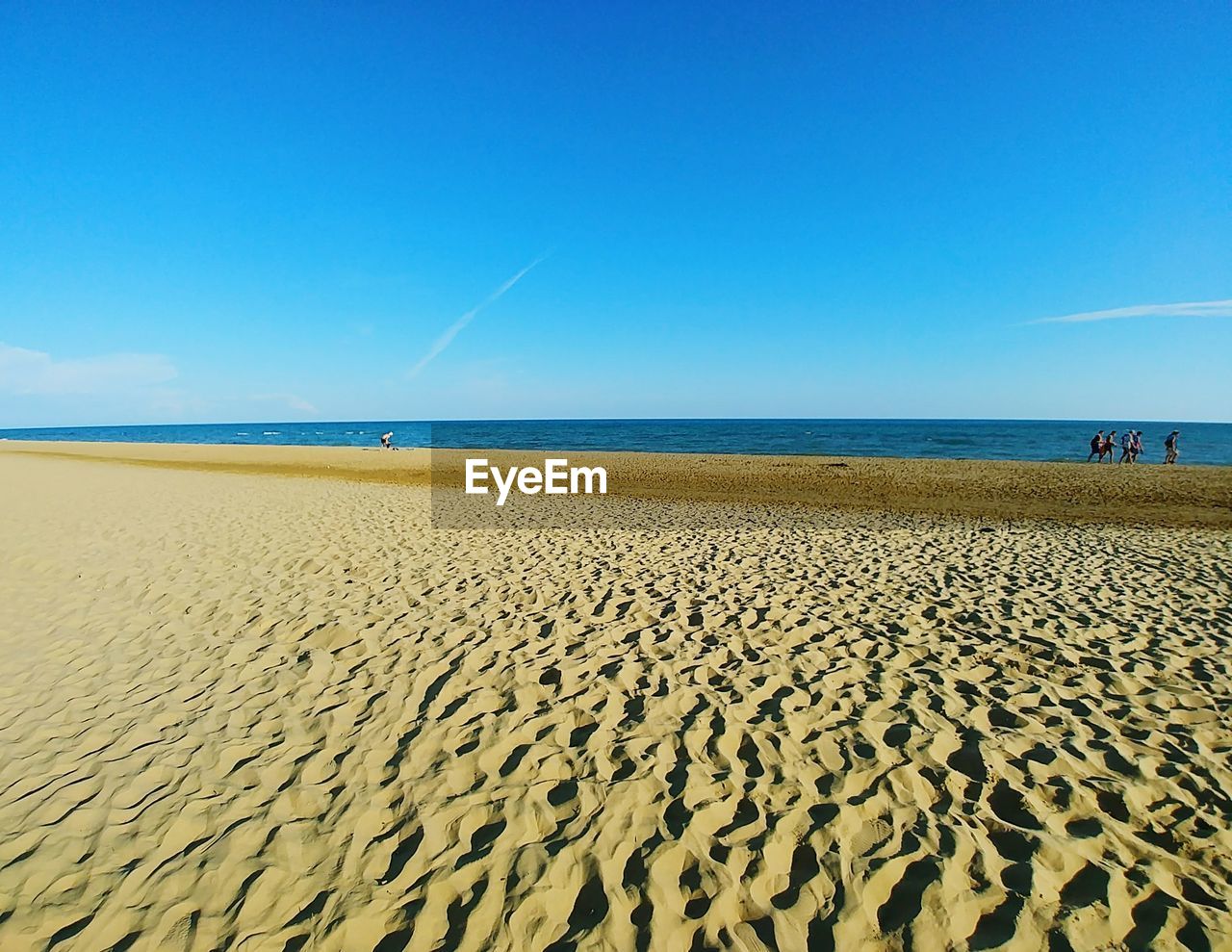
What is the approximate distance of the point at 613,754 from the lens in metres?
3.83

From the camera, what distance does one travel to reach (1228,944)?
248cm

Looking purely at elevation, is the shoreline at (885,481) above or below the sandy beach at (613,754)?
above

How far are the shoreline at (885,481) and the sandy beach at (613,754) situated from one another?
23.4 ft

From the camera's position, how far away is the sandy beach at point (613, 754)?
2.68 m

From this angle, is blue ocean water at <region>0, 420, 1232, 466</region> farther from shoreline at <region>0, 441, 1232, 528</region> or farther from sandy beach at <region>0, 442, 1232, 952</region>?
sandy beach at <region>0, 442, 1232, 952</region>

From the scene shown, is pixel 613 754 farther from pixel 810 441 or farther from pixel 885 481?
pixel 810 441

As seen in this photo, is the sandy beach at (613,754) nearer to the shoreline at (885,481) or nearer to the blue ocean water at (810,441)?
the shoreline at (885,481)

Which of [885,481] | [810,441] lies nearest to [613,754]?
[885,481]

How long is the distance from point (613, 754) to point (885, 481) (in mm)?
20570

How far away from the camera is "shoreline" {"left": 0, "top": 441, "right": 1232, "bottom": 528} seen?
588 inches

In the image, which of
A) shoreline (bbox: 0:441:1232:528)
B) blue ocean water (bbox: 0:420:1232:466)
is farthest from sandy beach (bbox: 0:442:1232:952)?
blue ocean water (bbox: 0:420:1232:466)

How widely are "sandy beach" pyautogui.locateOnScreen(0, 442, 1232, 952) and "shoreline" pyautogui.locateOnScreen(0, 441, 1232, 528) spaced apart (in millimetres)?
7145

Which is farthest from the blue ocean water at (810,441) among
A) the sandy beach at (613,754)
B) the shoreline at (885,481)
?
the sandy beach at (613,754)

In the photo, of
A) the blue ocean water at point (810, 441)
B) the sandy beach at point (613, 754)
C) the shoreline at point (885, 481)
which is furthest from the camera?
the blue ocean water at point (810, 441)
